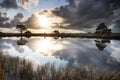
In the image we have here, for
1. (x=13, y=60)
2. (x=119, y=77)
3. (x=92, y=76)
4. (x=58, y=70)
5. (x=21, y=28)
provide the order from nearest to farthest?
(x=119, y=77) → (x=92, y=76) → (x=58, y=70) → (x=13, y=60) → (x=21, y=28)

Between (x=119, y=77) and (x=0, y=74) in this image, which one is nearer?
(x=0, y=74)

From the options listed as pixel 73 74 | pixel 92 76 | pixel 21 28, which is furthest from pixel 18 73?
pixel 21 28

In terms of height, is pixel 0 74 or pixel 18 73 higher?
pixel 0 74

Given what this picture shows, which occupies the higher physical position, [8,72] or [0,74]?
[0,74]

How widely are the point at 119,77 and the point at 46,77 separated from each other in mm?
5076

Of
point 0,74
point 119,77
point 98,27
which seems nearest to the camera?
point 0,74

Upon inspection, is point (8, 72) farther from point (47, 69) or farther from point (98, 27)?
point (98, 27)

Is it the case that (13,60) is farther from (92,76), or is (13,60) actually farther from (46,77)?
(92,76)

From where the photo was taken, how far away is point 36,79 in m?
17.2

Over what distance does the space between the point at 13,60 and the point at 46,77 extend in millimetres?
5169

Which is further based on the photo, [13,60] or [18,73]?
[13,60]

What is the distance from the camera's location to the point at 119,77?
49.5 feet

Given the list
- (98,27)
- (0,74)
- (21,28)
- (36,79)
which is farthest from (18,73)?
(21,28)

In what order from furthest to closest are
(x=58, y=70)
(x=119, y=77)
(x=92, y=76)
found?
(x=58, y=70), (x=92, y=76), (x=119, y=77)
